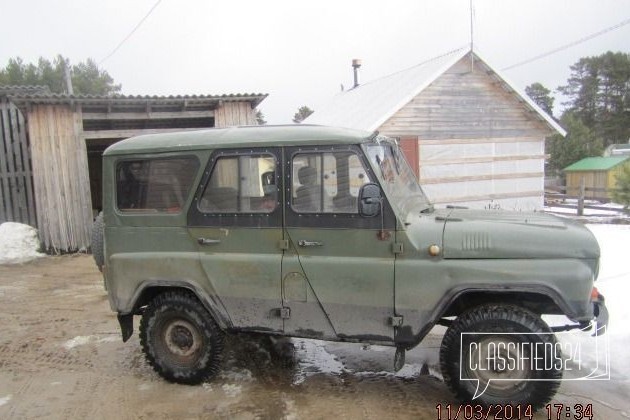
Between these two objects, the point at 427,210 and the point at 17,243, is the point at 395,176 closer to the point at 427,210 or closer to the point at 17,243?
the point at 427,210

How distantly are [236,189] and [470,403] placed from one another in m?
2.64

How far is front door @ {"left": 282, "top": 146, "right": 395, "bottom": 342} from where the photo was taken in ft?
13.0

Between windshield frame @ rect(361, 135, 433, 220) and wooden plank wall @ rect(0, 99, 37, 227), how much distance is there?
11.4 m

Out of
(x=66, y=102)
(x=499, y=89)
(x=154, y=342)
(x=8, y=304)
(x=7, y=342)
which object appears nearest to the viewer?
(x=154, y=342)

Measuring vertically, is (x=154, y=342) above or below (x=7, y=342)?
above

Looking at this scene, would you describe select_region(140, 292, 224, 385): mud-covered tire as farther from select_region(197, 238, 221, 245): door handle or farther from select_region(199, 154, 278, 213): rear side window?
select_region(199, 154, 278, 213): rear side window

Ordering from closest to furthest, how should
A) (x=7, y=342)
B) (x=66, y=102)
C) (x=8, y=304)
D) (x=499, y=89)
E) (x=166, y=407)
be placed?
(x=166, y=407) < (x=7, y=342) < (x=8, y=304) < (x=66, y=102) < (x=499, y=89)

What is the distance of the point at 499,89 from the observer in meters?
14.1

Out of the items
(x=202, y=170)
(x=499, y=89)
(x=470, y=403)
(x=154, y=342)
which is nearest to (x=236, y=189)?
(x=202, y=170)

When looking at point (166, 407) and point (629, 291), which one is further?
point (629, 291)

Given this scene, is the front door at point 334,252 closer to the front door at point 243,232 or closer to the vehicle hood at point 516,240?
the front door at point 243,232

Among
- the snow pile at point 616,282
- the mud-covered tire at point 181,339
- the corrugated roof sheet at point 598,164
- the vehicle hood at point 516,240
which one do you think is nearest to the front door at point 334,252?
the vehicle hood at point 516,240

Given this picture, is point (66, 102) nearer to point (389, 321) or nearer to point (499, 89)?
point (389, 321)

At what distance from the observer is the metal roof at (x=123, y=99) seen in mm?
10759
